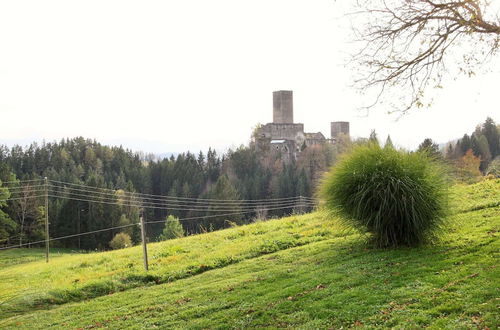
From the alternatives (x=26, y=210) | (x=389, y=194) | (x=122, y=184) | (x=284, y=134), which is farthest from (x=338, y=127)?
(x=389, y=194)

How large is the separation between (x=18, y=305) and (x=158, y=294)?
3.58m

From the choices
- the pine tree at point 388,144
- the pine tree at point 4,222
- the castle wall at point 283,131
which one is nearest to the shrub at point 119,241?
the pine tree at point 4,222

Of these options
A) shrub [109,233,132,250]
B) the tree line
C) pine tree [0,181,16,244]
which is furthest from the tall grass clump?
shrub [109,233,132,250]

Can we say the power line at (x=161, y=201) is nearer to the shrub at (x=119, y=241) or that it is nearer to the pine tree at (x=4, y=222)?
the shrub at (x=119, y=241)

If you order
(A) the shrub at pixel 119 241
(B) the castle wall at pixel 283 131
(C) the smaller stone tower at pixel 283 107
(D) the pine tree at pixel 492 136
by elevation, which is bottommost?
(A) the shrub at pixel 119 241

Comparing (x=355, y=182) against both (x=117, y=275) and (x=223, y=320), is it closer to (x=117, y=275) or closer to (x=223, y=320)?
(x=223, y=320)

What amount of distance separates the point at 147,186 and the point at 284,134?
992 inches

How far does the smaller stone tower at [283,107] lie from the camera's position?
8750 centimetres

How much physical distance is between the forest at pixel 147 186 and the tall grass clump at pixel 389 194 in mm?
28784

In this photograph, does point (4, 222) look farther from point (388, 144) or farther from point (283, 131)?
point (283, 131)

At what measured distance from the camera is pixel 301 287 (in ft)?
26.4

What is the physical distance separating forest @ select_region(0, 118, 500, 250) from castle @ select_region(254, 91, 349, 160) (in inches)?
79.0

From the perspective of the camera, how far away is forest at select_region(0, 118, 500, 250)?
5166cm

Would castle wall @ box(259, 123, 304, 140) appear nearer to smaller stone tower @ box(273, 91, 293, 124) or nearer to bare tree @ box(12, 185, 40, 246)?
smaller stone tower @ box(273, 91, 293, 124)
